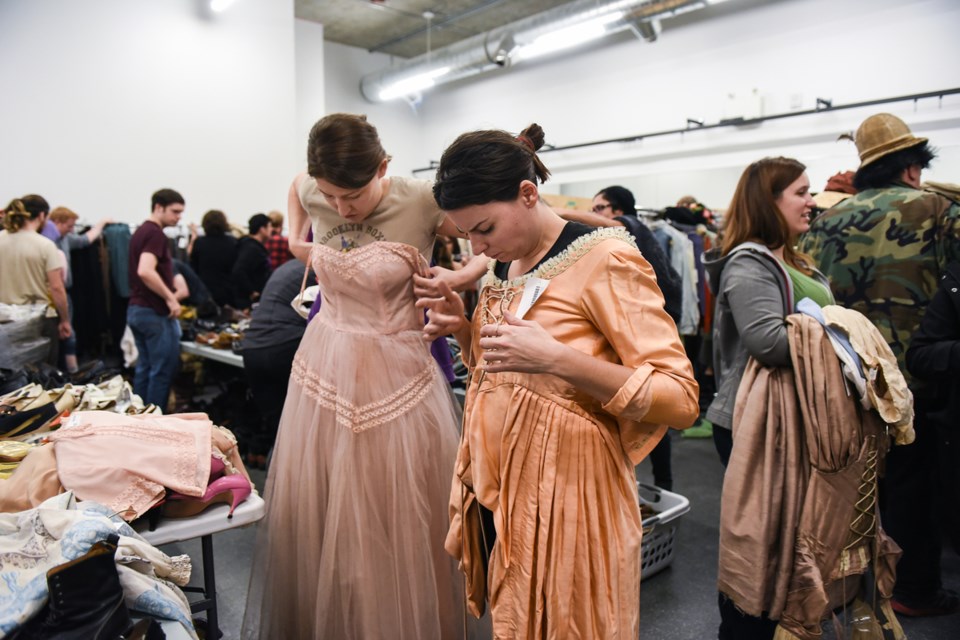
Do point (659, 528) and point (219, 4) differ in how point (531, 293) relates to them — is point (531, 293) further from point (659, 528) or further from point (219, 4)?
point (219, 4)

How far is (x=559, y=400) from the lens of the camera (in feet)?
3.63

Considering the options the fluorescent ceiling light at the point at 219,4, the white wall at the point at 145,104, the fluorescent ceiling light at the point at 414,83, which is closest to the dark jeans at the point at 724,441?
the white wall at the point at 145,104

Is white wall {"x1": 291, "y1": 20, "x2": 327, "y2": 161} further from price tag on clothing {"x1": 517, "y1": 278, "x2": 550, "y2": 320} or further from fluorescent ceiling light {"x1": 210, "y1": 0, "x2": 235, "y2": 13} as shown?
price tag on clothing {"x1": 517, "y1": 278, "x2": 550, "y2": 320}

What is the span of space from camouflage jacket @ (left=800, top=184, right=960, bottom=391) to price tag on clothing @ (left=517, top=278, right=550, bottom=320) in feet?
5.31

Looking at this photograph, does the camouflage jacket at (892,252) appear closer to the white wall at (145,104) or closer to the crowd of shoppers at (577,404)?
the crowd of shoppers at (577,404)

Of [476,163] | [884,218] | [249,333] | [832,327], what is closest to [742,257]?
[832,327]

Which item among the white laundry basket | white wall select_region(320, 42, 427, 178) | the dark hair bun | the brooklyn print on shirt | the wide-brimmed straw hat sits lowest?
the white laundry basket

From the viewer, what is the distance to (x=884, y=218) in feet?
7.00

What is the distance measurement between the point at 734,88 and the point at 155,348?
5974 millimetres

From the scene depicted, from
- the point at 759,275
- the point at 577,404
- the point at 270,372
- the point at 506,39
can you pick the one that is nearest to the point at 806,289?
the point at 759,275

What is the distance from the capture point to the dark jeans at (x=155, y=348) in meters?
4.07

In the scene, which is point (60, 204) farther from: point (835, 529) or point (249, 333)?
point (835, 529)

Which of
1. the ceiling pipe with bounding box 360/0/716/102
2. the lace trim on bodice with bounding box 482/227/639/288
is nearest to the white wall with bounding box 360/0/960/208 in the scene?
the ceiling pipe with bounding box 360/0/716/102

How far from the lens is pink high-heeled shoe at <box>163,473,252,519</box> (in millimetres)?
1446
